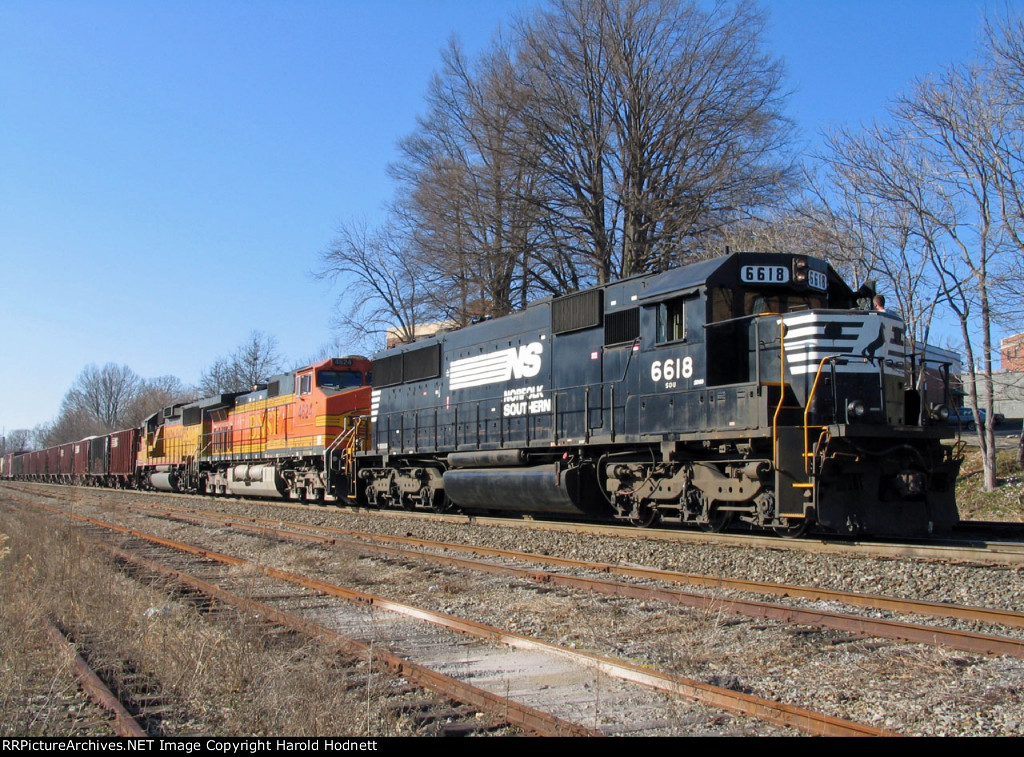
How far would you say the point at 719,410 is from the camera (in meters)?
10.5

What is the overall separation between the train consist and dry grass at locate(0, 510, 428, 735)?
615cm

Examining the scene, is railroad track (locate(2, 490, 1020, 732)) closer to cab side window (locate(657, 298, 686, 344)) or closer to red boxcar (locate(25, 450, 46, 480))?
cab side window (locate(657, 298, 686, 344))

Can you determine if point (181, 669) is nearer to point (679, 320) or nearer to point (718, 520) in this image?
point (718, 520)

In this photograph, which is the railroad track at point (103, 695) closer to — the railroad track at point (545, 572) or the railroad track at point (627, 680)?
the railroad track at point (627, 680)

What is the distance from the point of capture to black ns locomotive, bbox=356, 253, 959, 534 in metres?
9.68

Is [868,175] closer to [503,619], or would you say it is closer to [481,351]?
[481,351]

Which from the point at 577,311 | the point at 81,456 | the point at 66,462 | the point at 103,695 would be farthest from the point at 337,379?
the point at 66,462

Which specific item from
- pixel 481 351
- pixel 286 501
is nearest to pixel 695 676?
pixel 481 351

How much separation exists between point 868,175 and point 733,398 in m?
11.1

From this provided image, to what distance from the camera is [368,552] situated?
11242 mm

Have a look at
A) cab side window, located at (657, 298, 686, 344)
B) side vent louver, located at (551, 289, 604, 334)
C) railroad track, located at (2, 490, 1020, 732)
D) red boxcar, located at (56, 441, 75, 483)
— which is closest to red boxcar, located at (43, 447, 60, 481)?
red boxcar, located at (56, 441, 75, 483)

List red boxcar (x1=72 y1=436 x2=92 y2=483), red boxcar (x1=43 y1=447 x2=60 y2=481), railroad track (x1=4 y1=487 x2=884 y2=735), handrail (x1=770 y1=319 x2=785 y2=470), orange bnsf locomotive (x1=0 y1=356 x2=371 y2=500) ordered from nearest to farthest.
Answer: railroad track (x1=4 y1=487 x2=884 y2=735)
handrail (x1=770 y1=319 x2=785 y2=470)
orange bnsf locomotive (x1=0 y1=356 x2=371 y2=500)
red boxcar (x1=72 y1=436 x2=92 y2=483)
red boxcar (x1=43 y1=447 x2=60 y2=481)

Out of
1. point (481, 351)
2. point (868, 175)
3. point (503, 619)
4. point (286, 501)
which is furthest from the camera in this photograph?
point (286, 501)

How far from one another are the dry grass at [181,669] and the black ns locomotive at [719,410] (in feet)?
20.1
